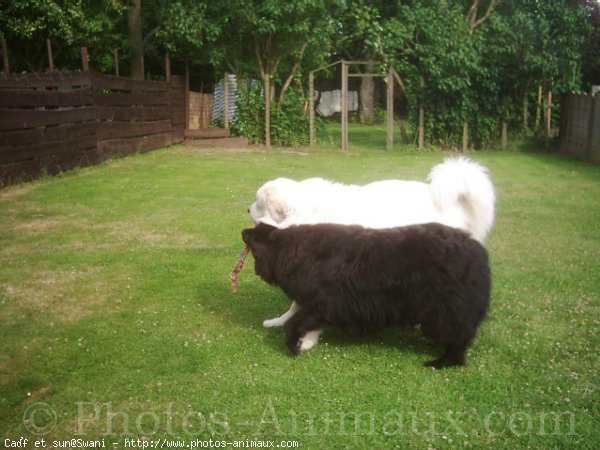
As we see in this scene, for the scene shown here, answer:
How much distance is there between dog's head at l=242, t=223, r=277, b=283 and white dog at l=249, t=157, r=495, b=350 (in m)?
0.13

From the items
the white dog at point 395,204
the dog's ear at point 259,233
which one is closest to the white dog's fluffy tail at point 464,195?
the white dog at point 395,204

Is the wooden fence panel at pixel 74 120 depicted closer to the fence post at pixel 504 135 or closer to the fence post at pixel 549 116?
the fence post at pixel 504 135

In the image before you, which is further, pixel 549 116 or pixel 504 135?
pixel 504 135

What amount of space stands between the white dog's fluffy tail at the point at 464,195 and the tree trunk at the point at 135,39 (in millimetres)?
17154

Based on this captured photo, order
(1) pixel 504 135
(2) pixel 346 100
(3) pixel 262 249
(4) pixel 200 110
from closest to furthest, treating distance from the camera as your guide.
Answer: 1. (3) pixel 262 249
2. (1) pixel 504 135
3. (2) pixel 346 100
4. (4) pixel 200 110

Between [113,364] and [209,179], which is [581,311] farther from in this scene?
[209,179]

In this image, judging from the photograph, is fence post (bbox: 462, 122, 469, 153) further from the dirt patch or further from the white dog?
the dirt patch

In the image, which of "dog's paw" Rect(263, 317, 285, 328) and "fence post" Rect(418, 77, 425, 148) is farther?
"fence post" Rect(418, 77, 425, 148)

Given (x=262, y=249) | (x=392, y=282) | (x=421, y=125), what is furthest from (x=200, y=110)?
(x=392, y=282)

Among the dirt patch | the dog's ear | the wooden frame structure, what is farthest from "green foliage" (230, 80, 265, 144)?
the dog's ear

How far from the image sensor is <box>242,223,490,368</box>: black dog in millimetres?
4508

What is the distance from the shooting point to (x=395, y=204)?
5.46 metres

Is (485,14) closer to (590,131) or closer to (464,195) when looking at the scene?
(590,131)

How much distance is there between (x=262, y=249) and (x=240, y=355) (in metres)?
0.83
